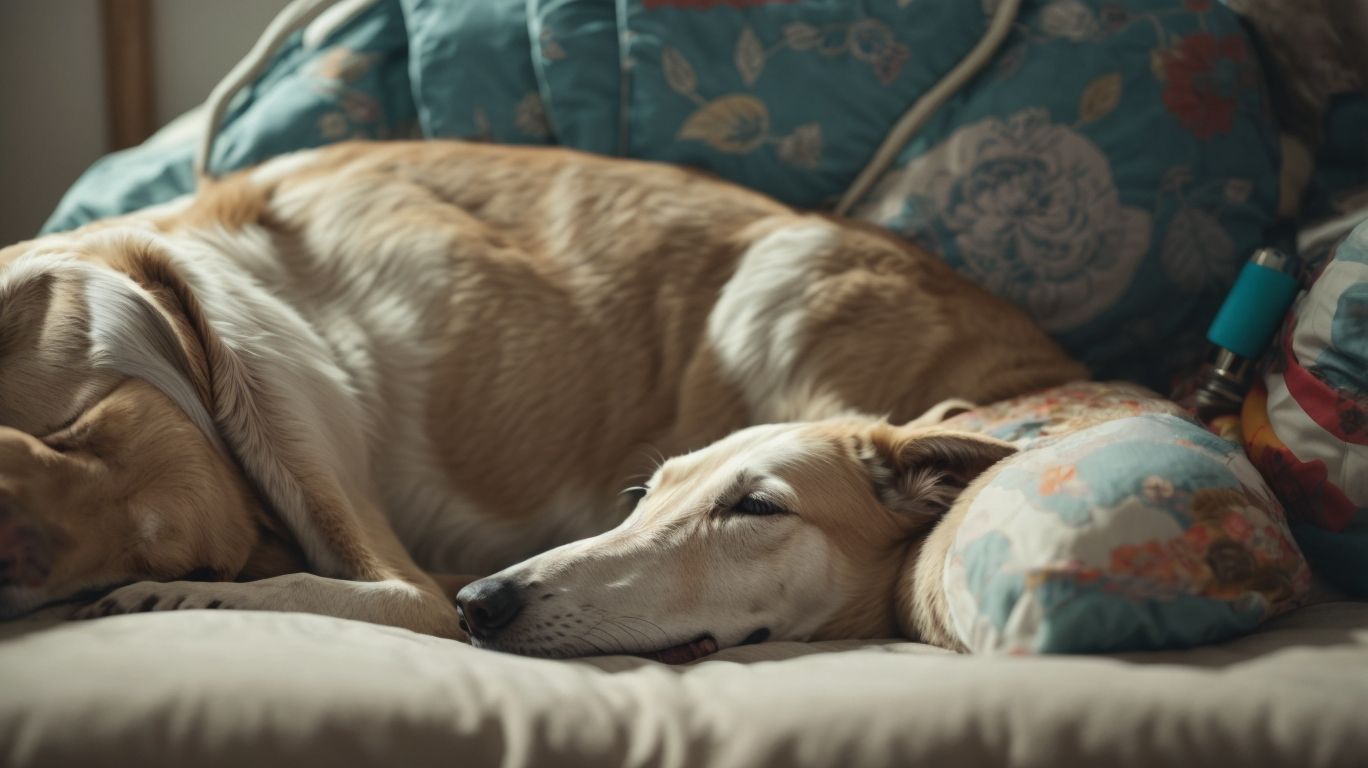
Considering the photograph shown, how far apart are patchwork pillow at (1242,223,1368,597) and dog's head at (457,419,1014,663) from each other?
0.39 m

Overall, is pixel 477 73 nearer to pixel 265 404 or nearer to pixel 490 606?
pixel 265 404

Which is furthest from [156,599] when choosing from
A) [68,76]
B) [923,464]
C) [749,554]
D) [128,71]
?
[68,76]

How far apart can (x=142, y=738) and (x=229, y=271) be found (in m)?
0.91

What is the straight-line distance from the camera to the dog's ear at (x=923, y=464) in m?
1.32

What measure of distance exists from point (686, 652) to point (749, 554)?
139 mm

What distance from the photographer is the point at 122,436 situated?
3.88 ft

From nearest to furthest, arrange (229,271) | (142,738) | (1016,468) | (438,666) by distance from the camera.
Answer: (142,738) → (438,666) → (1016,468) → (229,271)

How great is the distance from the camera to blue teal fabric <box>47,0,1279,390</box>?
1.80 metres

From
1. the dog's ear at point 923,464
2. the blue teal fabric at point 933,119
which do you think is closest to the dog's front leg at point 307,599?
the dog's ear at point 923,464

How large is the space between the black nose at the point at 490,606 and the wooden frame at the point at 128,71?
224cm

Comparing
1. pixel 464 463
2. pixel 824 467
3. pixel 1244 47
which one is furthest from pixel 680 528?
pixel 1244 47

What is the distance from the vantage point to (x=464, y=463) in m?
1.67

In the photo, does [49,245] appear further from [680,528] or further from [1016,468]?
[1016,468]

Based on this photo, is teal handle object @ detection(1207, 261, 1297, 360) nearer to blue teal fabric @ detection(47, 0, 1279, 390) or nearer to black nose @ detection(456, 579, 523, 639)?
blue teal fabric @ detection(47, 0, 1279, 390)
